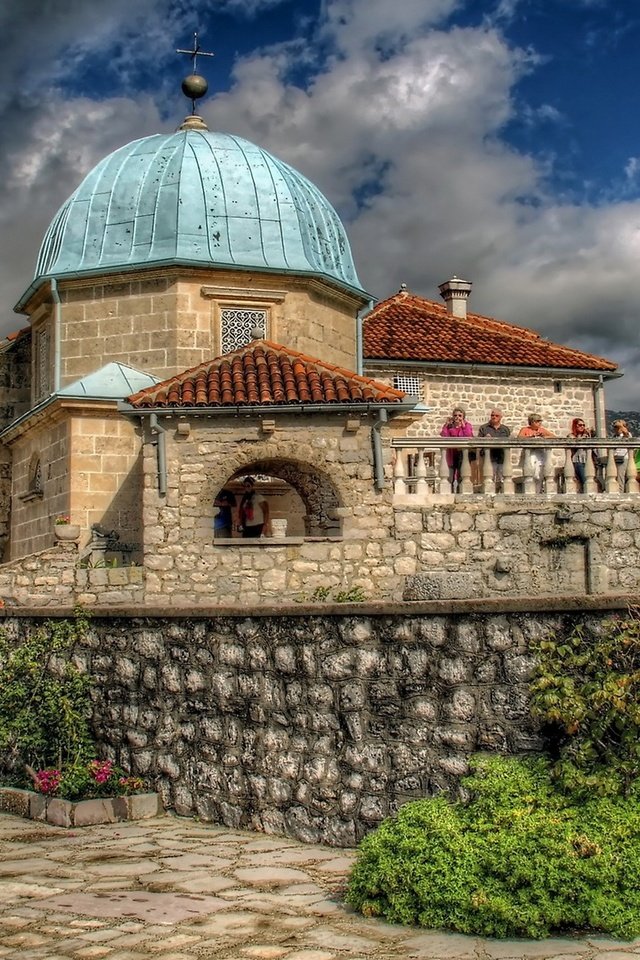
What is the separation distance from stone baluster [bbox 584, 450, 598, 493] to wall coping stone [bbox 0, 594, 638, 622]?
24.6 ft

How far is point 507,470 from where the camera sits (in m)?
15.7

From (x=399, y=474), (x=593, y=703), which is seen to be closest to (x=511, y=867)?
(x=593, y=703)

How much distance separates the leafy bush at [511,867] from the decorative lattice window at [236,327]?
43.2 feet

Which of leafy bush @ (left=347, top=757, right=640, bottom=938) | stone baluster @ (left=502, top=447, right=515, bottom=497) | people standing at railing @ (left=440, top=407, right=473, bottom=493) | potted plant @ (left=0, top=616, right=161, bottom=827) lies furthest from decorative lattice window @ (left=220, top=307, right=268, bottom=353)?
leafy bush @ (left=347, top=757, right=640, bottom=938)

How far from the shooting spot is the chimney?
31.3 metres

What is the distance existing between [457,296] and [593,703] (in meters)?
25.4

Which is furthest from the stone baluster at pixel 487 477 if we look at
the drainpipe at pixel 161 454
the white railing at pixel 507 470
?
the drainpipe at pixel 161 454

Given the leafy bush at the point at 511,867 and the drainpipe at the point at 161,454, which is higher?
the drainpipe at the point at 161,454

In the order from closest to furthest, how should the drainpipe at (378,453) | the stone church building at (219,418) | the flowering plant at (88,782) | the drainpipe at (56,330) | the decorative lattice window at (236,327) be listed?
Result: the flowering plant at (88,782) → the stone church building at (219,418) → the drainpipe at (378,453) → the decorative lattice window at (236,327) → the drainpipe at (56,330)

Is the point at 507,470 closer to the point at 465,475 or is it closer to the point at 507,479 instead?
the point at 507,479

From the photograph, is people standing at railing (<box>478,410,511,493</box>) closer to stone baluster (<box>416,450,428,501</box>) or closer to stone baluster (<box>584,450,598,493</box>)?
stone baluster (<box>416,450,428,501</box>)

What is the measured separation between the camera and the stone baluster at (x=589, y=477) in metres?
15.6

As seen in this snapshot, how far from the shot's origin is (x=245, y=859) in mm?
7695

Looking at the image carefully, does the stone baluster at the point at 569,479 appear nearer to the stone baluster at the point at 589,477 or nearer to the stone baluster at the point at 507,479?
the stone baluster at the point at 589,477
